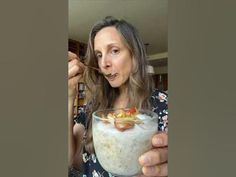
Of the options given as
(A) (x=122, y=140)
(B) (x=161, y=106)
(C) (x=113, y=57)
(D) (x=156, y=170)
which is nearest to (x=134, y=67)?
(C) (x=113, y=57)

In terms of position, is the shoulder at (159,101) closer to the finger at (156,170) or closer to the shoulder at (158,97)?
the shoulder at (158,97)

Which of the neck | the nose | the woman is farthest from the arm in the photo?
the nose

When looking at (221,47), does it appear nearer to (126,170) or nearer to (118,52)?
(118,52)

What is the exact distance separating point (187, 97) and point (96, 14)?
503 mm

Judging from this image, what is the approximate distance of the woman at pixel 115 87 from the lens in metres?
1.18

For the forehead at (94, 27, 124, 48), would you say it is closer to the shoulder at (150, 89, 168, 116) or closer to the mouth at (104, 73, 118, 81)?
the mouth at (104, 73, 118, 81)

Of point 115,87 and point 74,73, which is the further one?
point 115,87

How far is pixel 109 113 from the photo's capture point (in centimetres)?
121

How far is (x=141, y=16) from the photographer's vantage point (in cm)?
118

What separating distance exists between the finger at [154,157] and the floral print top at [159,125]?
9 centimetres

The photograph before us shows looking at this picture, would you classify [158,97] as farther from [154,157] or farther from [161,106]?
[154,157]

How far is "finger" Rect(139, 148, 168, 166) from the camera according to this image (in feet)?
3.87

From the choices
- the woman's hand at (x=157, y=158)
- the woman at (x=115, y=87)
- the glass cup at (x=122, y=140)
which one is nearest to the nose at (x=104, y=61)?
the woman at (x=115, y=87)

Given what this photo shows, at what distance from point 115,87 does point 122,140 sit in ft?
0.77
